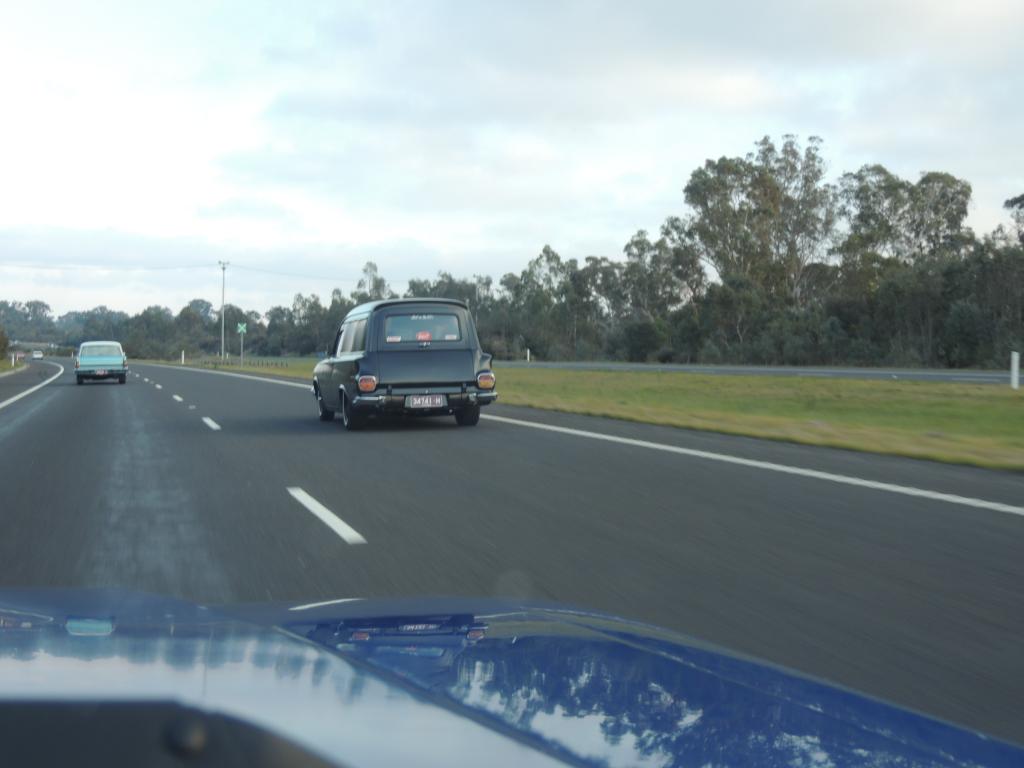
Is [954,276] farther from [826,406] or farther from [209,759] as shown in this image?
[209,759]

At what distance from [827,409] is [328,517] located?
62.3 feet

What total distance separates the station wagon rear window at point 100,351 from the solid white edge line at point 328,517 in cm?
3161

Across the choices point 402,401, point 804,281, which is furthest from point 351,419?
point 804,281

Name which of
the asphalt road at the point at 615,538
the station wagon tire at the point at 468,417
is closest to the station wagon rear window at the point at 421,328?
the station wagon tire at the point at 468,417

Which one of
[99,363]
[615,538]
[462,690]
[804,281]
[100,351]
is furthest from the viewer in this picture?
[804,281]

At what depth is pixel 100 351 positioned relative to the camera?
39406 mm

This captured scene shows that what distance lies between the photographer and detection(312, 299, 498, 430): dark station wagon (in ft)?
51.4

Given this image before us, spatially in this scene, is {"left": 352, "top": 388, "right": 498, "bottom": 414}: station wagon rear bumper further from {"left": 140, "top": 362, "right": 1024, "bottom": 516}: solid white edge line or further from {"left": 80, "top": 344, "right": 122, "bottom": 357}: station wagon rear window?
{"left": 80, "top": 344, "right": 122, "bottom": 357}: station wagon rear window

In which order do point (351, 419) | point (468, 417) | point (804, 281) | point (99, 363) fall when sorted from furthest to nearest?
point (804, 281) < point (99, 363) < point (468, 417) < point (351, 419)

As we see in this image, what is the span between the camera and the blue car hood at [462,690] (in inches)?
76.9

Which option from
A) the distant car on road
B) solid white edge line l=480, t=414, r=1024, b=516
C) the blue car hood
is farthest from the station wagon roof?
the distant car on road

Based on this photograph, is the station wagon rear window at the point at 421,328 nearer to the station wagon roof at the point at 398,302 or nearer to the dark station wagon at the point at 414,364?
the dark station wagon at the point at 414,364

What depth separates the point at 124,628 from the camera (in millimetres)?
2682

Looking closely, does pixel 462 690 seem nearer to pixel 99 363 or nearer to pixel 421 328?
pixel 421 328
